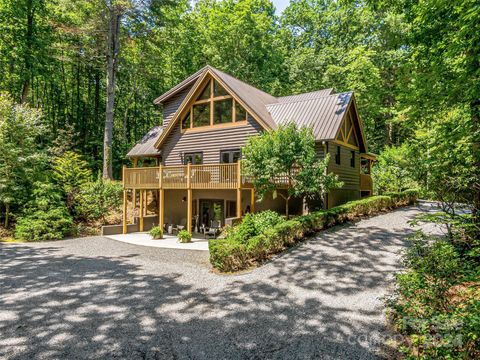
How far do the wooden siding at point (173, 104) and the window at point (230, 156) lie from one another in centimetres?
620

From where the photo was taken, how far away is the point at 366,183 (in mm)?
19062

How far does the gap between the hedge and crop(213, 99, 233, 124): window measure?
763 cm

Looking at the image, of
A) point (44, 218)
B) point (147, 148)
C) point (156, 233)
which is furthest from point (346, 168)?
point (44, 218)

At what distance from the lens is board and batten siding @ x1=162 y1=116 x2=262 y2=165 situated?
49.5 ft

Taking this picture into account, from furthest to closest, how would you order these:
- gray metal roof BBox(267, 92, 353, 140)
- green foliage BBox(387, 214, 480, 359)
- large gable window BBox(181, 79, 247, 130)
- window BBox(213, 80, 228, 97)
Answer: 1. window BBox(213, 80, 228, 97)
2. large gable window BBox(181, 79, 247, 130)
3. gray metal roof BBox(267, 92, 353, 140)
4. green foliage BBox(387, 214, 480, 359)

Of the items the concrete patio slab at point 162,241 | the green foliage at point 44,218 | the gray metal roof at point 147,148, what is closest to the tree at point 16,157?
the green foliage at point 44,218

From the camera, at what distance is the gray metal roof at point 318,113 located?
13671mm

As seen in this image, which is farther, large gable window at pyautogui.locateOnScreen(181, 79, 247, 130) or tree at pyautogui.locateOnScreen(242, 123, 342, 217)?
large gable window at pyautogui.locateOnScreen(181, 79, 247, 130)

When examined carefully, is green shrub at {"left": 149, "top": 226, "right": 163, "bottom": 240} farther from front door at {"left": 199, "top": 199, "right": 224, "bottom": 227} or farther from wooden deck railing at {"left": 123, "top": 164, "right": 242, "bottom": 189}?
front door at {"left": 199, "top": 199, "right": 224, "bottom": 227}

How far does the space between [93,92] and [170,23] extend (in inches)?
572

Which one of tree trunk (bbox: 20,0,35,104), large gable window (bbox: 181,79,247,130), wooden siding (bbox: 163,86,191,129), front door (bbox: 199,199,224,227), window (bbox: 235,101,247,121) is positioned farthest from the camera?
tree trunk (bbox: 20,0,35,104)

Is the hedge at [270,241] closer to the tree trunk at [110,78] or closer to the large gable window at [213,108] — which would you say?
the large gable window at [213,108]

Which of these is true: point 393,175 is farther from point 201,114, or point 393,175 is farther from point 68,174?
point 68,174

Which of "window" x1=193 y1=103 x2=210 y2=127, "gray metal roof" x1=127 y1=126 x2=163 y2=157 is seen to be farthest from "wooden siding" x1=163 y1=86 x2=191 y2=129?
"window" x1=193 y1=103 x2=210 y2=127
